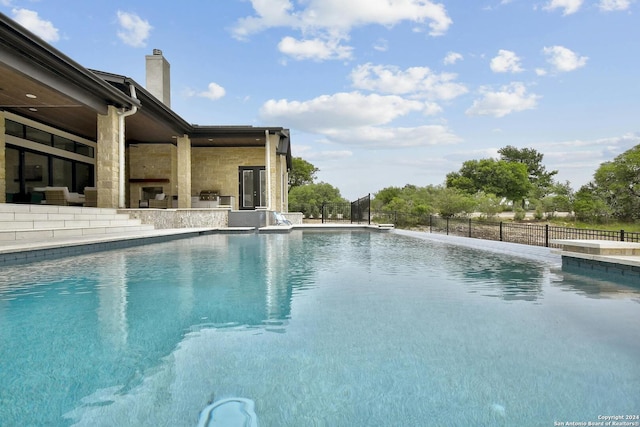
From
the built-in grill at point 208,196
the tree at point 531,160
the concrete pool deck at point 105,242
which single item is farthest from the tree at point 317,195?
the tree at point 531,160

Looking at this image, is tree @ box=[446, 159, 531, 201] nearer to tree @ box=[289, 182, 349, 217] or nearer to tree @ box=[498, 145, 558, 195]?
tree @ box=[498, 145, 558, 195]

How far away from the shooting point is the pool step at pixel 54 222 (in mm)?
7199

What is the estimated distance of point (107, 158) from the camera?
1030 centimetres

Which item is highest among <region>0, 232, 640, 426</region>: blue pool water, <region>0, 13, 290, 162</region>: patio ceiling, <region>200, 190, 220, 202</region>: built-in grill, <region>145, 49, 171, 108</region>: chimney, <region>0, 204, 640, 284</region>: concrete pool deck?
<region>145, 49, 171, 108</region>: chimney

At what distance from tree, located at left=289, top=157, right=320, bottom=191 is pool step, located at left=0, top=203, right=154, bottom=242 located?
2859cm

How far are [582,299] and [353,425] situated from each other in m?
3.45

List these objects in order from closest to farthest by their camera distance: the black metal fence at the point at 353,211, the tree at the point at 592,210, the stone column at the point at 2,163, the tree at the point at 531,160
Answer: the stone column at the point at 2,163 → the black metal fence at the point at 353,211 → the tree at the point at 592,210 → the tree at the point at 531,160

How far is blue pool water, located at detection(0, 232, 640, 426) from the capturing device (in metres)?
1.72

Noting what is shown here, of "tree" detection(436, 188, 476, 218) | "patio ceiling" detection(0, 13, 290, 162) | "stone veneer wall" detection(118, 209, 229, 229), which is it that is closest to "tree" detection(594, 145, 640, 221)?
"tree" detection(436, 188, 476, 218)

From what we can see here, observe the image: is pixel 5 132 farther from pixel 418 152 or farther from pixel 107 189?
pixel 418 152

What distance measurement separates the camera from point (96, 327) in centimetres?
283

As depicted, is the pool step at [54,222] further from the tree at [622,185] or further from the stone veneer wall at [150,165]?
the tree at [622,185]

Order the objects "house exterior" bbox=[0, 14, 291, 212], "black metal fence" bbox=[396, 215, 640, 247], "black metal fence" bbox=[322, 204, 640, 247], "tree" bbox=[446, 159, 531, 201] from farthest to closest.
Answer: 1. "tree" bbox=[446, 159, 531, 201]
2. "black metal fence" bbox=[322, 204, 640, 247]
3. "black metal fence" bbox=[396, 215, 640, 247]
4. "house exterior" bbox=[0, 14, 291, 212]

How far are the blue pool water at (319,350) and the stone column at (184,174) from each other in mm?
9752
